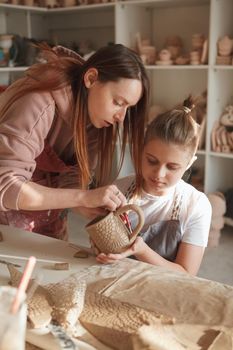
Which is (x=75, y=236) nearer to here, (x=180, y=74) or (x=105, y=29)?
(x=180, y=74)

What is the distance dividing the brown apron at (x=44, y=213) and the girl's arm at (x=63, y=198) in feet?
0.84

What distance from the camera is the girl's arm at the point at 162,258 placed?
108 cm

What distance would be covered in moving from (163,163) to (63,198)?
1.12ft

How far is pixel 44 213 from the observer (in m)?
1.42

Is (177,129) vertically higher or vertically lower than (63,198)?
higher

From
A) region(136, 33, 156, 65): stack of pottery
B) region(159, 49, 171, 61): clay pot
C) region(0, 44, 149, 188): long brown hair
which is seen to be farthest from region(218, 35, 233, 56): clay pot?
region(0, 44, 149, 188): long brown hair

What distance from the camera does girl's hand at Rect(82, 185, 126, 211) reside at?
1062 millimetres

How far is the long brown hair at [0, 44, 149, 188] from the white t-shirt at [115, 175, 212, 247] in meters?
0.14

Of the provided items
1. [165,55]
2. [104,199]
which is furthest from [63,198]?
[165,55]

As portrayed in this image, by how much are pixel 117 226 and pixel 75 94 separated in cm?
36

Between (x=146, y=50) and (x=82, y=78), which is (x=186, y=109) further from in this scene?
(x=146, y=50)

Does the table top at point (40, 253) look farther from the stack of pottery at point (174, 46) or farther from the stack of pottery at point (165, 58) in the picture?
the stack of pottery at point (174, 46)

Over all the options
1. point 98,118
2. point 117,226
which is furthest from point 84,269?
point 98,118

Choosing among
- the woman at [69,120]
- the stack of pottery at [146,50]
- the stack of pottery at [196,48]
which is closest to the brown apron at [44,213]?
the woman at [69,120]
